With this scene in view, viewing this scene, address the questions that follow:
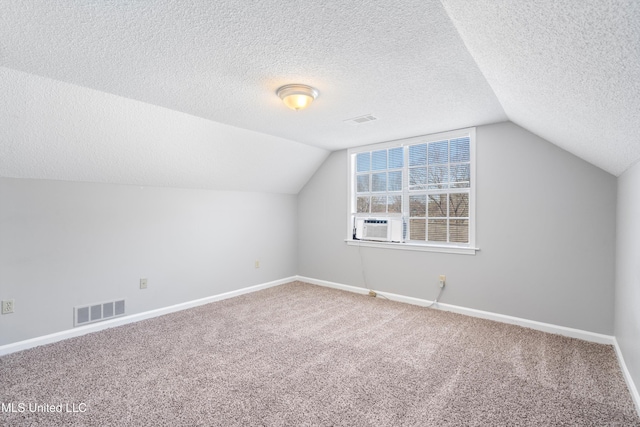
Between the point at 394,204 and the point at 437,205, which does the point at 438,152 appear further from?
the point at 394,204

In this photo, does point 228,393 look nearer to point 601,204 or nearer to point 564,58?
point 564,58

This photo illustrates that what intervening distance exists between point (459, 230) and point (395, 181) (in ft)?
3.43

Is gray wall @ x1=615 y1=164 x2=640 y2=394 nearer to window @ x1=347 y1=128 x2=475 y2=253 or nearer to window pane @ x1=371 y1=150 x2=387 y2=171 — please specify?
window @ x1=347 y1=128 x2=475 y2=253

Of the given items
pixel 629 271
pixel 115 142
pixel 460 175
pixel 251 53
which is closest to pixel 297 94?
pixel 251 53

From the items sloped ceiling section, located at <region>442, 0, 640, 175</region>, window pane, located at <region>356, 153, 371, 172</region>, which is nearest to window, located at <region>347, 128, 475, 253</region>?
window pane, located at <region>356, 153, 371, 172</region>

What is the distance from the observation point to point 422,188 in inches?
156

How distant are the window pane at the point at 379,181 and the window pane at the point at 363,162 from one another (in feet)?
0.57

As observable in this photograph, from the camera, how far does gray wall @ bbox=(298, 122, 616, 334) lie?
9.27ft

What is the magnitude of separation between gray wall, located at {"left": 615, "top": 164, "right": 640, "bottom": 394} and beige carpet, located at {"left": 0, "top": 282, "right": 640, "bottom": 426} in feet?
0.79

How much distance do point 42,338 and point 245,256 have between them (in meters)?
2.31

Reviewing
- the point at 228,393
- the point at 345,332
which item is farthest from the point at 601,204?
the point at 228,393

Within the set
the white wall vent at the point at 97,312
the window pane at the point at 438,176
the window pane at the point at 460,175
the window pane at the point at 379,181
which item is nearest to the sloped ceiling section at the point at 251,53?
the window pane at the point at 460,175

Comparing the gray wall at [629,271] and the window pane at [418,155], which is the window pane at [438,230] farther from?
the gray wall at [629,271]

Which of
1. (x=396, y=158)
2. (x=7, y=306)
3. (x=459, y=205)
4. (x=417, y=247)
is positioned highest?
(x=396, y=158)
